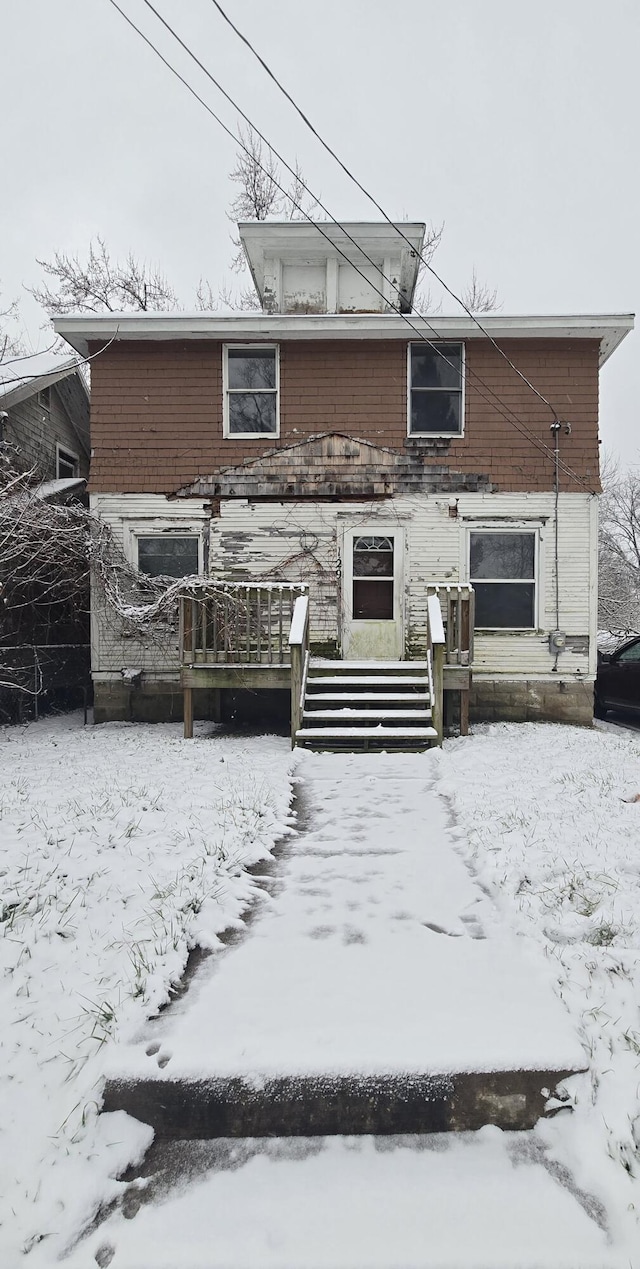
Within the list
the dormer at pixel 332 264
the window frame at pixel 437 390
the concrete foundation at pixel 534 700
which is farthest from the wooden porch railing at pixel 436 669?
the dormer at pixel 332 264

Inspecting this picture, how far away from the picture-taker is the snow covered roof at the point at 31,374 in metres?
10.3

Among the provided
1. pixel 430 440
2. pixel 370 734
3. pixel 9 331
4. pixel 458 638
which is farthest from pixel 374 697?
pixel 9 331

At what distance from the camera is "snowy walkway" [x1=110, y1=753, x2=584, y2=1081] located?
80.1 inches

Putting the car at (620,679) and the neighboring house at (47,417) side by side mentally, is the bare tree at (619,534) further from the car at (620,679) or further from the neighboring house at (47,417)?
the neighboring house at (47,417)

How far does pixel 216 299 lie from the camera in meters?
20.0

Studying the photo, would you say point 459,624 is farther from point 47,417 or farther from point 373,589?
point 47,417

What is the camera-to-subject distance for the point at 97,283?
58.4 ft

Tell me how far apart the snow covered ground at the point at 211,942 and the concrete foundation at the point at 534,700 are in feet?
10.9

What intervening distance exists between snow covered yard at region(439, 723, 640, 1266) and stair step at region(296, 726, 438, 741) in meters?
0.36

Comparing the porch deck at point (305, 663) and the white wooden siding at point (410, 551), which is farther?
the white wooden siding at point (410, 551)

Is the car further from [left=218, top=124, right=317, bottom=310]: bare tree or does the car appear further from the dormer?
[left=218, top=124, right=317, bottom=310]: bare tree

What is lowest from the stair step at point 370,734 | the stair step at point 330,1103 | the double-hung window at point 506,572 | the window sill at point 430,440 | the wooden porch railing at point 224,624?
the stair step at point 330,1103

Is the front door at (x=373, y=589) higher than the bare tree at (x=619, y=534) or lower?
lower

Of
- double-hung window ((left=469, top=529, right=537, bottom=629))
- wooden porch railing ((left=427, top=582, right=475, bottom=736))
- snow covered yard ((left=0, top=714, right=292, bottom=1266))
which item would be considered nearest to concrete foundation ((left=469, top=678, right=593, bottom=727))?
double-hung window ((left=469, top=529, right=537, bottom=629))
